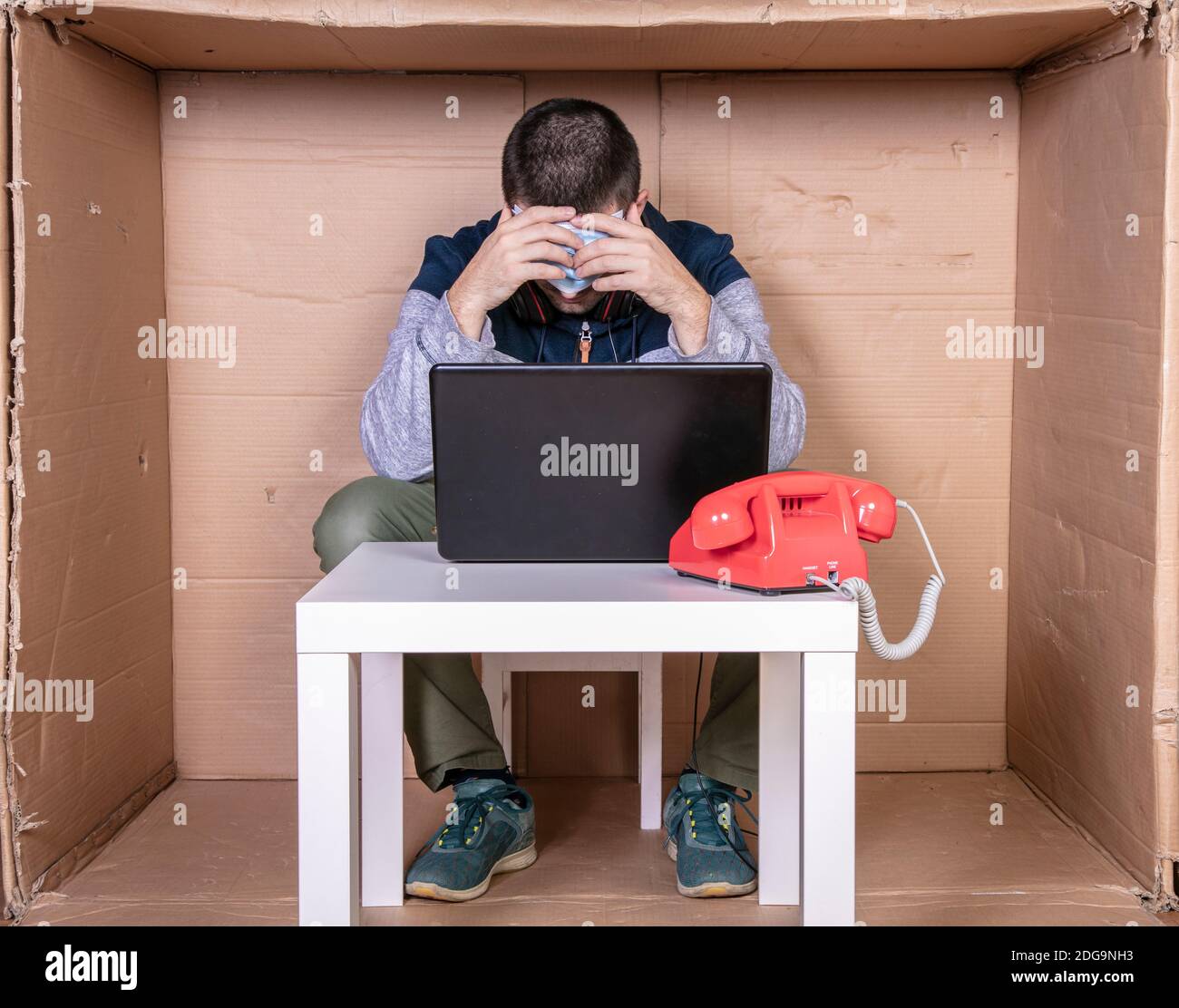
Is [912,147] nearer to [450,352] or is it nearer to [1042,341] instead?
Answer: [1042,341]

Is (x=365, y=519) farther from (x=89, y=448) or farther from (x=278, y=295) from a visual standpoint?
(x=278, y=295)

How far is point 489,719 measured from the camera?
5.12 feet

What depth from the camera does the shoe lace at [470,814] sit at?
1.50 metres

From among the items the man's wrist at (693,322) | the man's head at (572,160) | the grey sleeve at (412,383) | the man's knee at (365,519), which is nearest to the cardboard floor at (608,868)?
the man's knee at (365,519)

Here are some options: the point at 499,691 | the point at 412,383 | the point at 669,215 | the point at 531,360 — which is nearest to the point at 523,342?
the point at 531,360

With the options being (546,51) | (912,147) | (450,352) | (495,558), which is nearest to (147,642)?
(450,352)

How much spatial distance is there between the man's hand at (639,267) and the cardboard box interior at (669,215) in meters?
0.36

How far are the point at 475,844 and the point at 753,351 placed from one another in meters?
0.69

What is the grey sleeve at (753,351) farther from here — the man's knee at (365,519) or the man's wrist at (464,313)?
the man's knee at (365,519)

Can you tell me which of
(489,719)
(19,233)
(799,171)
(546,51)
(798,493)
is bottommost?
(489,719)

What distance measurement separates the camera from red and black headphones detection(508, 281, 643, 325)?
5.32 feet

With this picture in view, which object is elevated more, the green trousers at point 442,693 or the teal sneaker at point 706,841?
the green trousers at point 442,693

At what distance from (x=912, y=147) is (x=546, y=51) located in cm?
60

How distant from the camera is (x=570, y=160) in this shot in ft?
4.90
